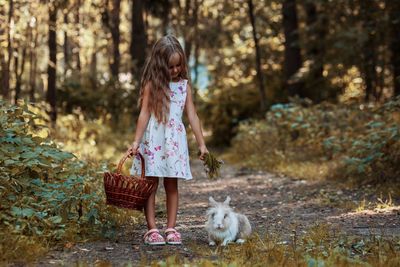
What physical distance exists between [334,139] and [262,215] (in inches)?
197

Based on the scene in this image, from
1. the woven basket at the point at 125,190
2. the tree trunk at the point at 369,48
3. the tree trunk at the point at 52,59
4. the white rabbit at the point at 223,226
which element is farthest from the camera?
the tree trunk at the point at 369,48

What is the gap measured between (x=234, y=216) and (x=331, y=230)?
142 centimetres

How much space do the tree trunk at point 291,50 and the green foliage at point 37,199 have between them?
14.5 metres

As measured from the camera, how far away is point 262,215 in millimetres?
8594

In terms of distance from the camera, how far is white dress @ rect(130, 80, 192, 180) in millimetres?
6281

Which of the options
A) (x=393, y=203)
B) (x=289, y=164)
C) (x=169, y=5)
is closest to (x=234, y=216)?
(x=393, y=203)

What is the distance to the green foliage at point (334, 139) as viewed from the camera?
10398mm

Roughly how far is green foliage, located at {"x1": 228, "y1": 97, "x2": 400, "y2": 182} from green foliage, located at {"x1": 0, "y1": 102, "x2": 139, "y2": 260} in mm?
4963

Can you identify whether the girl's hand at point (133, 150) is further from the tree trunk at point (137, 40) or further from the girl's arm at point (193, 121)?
the tree trunk at point (137, 40)

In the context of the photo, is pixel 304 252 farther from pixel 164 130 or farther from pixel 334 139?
pixel 334 139

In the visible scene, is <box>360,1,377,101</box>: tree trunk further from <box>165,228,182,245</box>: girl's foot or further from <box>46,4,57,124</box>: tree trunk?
<box>165,228,182,245</box>: girl's foot

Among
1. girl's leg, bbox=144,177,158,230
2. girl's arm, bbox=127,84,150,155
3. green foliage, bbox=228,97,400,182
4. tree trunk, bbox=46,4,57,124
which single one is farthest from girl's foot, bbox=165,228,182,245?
tree trunk, bbox=46,4,57,124

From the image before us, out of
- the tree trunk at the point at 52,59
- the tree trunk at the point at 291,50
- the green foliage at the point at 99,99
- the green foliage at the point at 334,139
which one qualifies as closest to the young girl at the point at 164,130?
the green foliage at the point at 334,139

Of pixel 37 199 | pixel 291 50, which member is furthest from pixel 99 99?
pixel 37 199
